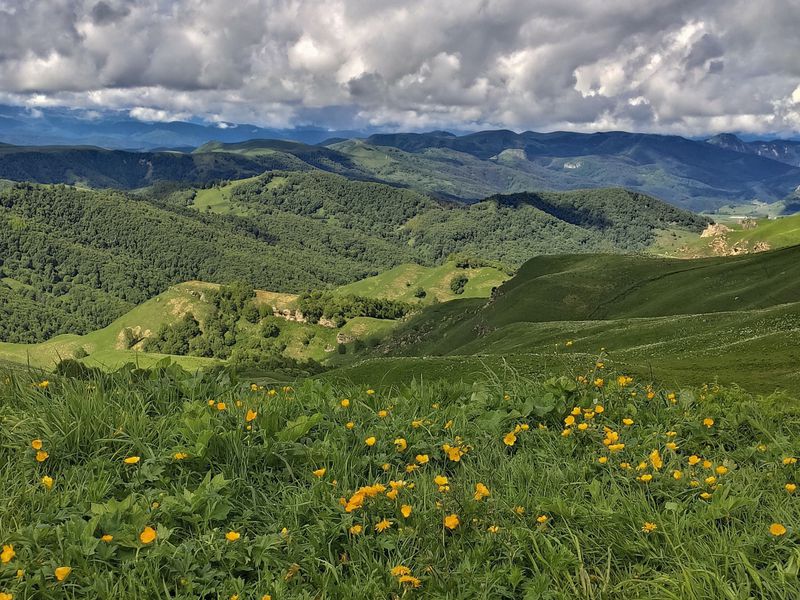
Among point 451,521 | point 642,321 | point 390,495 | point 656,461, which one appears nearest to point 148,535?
point 390,495

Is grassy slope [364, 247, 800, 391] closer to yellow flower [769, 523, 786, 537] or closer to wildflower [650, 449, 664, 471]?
wildflower [650, 449, 664, 471]

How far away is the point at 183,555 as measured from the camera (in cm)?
489

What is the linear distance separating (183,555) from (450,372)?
129ft

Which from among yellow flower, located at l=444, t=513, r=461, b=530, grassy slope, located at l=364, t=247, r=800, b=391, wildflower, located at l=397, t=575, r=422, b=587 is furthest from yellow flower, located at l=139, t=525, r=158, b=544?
grassy slope, located at l=364, t=247, r=800, b=391

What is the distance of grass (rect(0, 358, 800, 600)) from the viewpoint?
4.68 metres

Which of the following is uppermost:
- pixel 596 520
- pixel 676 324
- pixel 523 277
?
pixel 596 520

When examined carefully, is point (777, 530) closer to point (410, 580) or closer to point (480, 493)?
point (480, 493)

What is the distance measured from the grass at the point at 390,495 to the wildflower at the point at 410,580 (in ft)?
0.17

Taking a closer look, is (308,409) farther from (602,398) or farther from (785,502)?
(785,502)

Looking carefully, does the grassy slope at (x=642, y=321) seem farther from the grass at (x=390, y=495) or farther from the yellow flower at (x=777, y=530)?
the yellow flower at (x=777, y=530)

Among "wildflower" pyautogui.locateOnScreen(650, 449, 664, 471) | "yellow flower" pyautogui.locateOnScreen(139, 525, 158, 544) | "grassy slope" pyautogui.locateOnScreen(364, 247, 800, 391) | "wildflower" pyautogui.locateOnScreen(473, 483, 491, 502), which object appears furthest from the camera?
"grassy slope" pyautogui.locateOnScreen(364, 247, 800, 391)

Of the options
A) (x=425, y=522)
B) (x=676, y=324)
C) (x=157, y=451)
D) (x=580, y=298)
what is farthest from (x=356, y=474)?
(x=580, y=298)

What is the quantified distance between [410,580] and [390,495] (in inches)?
45.0

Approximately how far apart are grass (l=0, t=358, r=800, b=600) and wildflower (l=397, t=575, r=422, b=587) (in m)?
0.05
